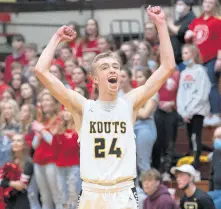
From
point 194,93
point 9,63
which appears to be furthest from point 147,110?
point 9,63

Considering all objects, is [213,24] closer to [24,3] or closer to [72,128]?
[72,128]

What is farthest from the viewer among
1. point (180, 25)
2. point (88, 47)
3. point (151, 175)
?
point (88, 47)

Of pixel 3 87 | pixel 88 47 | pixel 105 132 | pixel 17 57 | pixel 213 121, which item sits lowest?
pixel 213 121

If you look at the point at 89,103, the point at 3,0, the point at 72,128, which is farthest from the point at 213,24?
the point at 3,0

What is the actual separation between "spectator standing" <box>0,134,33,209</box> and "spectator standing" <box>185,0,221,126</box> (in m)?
2.98

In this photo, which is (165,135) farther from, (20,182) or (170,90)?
(20,182)

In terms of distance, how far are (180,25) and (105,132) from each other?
7.20 metres

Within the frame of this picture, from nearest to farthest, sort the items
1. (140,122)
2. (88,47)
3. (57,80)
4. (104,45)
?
(57,80)
(140,122)
(104,45)
(88,47)

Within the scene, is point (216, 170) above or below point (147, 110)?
below

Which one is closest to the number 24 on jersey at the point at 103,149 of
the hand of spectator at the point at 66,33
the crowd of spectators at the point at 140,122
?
the hand of spectator at the point at 66,33

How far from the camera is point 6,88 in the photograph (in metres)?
14.8

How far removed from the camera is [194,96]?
12.9 m

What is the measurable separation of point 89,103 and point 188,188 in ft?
12.0

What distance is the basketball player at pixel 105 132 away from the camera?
24.2 feet
